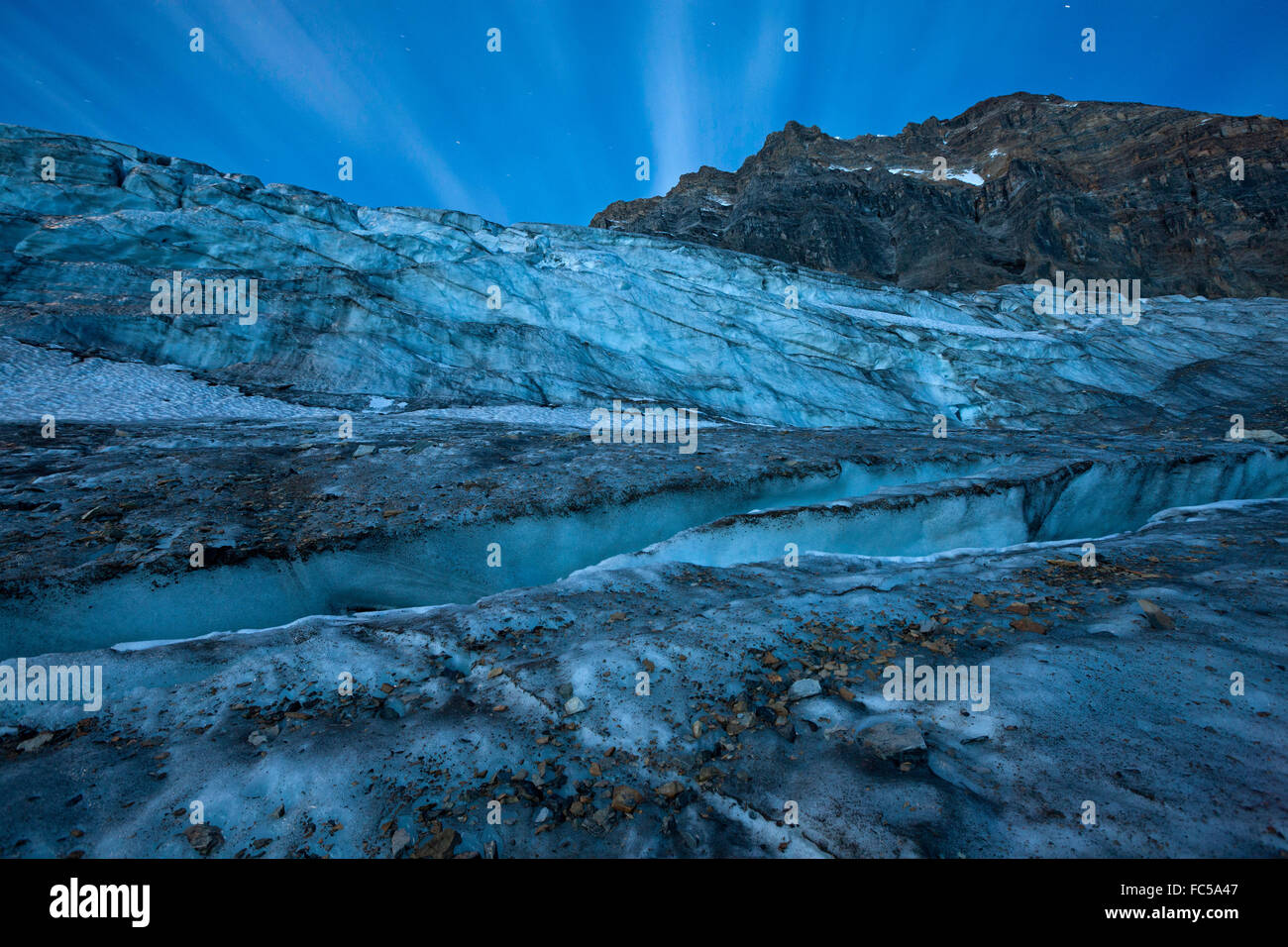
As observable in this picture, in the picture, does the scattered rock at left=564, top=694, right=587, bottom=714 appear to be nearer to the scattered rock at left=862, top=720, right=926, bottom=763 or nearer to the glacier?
the glacier

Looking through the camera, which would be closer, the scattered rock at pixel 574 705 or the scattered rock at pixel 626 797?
the scattered rock at pixel 626 797

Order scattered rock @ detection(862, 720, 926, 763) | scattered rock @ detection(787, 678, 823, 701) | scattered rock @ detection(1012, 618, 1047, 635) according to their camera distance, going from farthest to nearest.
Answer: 1. scattered rock @ detection(1012, 618, 1047, 635)
2. scattered rock @ detection(787, 678, 823, 701)
3. scattered rock @ detection(862, 720, 926, 763)

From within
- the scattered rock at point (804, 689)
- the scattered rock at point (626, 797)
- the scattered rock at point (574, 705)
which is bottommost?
the scattered rock at point (626, 797)

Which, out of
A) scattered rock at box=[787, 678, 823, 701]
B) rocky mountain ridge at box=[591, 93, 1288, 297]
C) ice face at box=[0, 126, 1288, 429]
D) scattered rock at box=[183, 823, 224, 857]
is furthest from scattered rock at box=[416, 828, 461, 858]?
rocky mountain ridge at box=[591, 93, 1288, 297]

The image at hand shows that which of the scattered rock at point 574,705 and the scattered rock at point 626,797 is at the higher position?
the scattered rock at point 574,705

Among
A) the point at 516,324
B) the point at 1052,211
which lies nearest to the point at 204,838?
the point at 516,324


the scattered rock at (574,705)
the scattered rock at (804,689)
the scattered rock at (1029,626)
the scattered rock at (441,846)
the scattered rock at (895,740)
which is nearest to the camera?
the scattered rock at (441,846)

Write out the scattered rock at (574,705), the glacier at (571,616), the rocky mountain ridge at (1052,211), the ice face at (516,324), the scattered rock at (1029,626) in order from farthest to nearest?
the rocky mountain ridge at (1052,211) < the ice face at (516,324) < the scattered rock at (1029,626) < the scattered rock at (574,705) < the glacier at (571,616)

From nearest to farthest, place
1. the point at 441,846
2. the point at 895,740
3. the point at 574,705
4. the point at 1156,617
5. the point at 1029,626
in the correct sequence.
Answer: the point at 441,846, the point at 895,740, the point at 574,705, the point at 1156,617, the point at 1029,626

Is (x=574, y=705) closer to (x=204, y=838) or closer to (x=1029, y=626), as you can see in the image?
(x=204, y=838)

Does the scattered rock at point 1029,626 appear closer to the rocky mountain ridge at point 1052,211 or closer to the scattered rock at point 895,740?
the scattered rock at point 895,740

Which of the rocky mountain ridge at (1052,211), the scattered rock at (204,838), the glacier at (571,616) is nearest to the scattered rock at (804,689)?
the glacier at (571,616)

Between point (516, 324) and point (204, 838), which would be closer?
point (204, 838)
